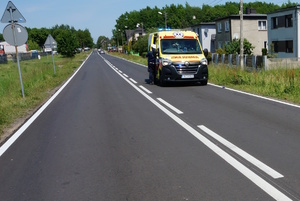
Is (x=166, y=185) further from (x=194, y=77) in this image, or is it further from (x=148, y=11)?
(x=148, y=11)

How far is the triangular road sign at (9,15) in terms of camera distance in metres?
11.0

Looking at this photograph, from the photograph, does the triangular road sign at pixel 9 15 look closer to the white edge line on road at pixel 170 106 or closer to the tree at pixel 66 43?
the white edge line on road at pixel 170 106

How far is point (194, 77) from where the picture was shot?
1408 centimetres

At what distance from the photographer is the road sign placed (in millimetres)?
11102

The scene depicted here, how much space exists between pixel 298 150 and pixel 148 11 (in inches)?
5721

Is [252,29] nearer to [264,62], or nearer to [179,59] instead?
[264,62]

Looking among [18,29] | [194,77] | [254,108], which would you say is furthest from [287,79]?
[18,29]

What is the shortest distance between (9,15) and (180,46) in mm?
7282

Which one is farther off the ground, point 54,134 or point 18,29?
point 18,29

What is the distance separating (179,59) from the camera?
14.0 metres

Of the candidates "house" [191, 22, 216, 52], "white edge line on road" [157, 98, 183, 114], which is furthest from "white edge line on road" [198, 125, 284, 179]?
"house" [191, 22, 216, 52]

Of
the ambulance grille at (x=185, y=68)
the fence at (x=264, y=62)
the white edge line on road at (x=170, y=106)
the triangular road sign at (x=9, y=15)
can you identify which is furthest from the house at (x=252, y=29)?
the triangular road sign at (x=9, y=15)

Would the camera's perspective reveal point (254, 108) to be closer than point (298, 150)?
No

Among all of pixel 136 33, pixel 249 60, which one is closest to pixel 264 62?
pixel 249 60
